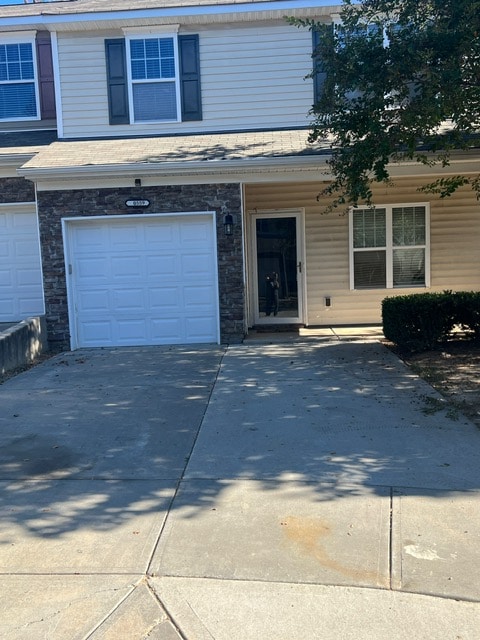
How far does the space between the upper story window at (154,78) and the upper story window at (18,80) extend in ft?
8.34

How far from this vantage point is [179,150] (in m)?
10.5

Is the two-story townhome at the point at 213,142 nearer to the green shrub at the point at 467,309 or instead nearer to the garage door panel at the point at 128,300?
the garage door panel at the point at 128,300

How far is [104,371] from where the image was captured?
8.39 metres

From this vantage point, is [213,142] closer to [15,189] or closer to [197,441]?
[15,189]

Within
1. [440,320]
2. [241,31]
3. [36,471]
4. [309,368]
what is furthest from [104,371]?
[241,31]

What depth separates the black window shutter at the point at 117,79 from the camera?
1173 cm

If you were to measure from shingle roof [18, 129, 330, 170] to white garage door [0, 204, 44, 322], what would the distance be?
4.93ft

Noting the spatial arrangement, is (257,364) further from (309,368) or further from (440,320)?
(440,320)

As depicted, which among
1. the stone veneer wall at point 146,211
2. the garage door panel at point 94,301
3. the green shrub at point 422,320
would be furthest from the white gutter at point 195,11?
the green shrub at point 422,320

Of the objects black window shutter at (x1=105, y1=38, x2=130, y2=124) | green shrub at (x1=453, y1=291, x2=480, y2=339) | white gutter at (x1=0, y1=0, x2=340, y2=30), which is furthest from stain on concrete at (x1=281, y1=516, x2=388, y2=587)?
white gutter at (x1=0, y1=0, x2=340, y2=30)

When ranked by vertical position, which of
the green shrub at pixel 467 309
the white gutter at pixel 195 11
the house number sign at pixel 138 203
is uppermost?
the white gutter at pixel 195 11

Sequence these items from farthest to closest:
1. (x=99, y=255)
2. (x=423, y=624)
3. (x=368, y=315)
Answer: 1. (x=368, y=315)
2. (x=99, y=255)
3. (x=423, y=624)

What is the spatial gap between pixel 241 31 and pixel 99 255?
18.3 feet

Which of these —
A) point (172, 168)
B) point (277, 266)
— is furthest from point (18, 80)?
point (277, 266)
